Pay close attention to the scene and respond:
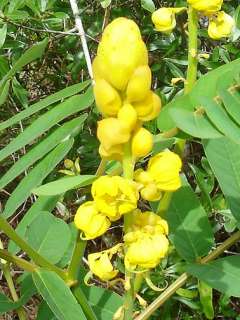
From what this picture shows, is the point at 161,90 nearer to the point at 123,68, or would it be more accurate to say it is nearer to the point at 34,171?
the point at 34,171

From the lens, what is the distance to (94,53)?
255cm

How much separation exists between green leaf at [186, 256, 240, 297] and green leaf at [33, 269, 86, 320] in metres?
0.25

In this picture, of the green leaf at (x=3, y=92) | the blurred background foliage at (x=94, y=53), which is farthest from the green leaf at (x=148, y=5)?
the green leaf at (x=3, y=92)

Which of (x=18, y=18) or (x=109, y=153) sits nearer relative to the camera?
(x=109, y=153)

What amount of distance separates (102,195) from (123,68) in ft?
0.52

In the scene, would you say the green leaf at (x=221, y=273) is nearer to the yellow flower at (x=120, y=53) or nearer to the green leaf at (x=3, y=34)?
the yellow flower at (x=120, y=53)

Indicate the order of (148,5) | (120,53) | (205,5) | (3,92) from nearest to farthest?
(120,53) → (205,5) → (3,92) → (148,5)

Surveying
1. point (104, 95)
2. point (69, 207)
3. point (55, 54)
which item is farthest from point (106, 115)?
point (55, 54)

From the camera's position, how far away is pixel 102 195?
32.2 inches

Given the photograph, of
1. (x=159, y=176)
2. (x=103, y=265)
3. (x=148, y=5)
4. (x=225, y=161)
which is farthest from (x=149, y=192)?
(x=148, y=5)

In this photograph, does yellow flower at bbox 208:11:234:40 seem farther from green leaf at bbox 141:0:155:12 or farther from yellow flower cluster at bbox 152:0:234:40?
green leaf at bbox 141:0:155:12

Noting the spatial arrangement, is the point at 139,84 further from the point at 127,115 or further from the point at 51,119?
the point at 51,119

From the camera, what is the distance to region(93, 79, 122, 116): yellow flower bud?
0.77 m

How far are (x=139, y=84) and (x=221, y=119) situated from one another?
17 cm
